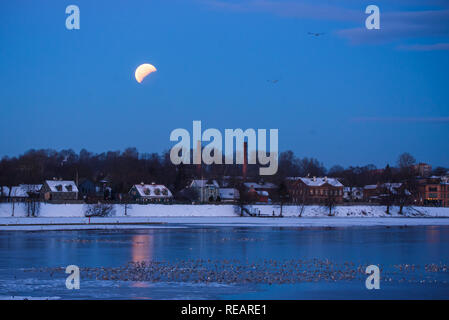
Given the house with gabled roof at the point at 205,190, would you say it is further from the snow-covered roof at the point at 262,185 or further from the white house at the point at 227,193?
the snow-covered roof at the point at 262,185

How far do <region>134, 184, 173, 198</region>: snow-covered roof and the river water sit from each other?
66389 millimetres

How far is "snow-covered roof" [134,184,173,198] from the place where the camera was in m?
101

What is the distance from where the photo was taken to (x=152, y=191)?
10188 centimetres

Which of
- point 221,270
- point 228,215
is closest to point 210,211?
point 228,215

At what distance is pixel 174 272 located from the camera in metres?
21.1

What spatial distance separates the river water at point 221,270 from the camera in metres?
17.1

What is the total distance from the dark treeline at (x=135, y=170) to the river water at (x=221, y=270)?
7275cm

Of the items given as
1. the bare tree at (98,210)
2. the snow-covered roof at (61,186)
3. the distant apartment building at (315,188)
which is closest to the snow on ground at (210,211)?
the bare tree at (98,210)

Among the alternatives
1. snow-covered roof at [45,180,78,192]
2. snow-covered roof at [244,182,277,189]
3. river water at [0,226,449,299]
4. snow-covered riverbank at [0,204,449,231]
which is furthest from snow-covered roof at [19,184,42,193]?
river water at [0,226,449,299]

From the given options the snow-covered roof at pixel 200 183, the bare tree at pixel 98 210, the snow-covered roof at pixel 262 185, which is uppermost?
the snow-covered roof at pixel 200 183

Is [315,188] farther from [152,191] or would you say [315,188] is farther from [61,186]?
[61,186]

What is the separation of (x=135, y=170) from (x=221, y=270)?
108 metres
